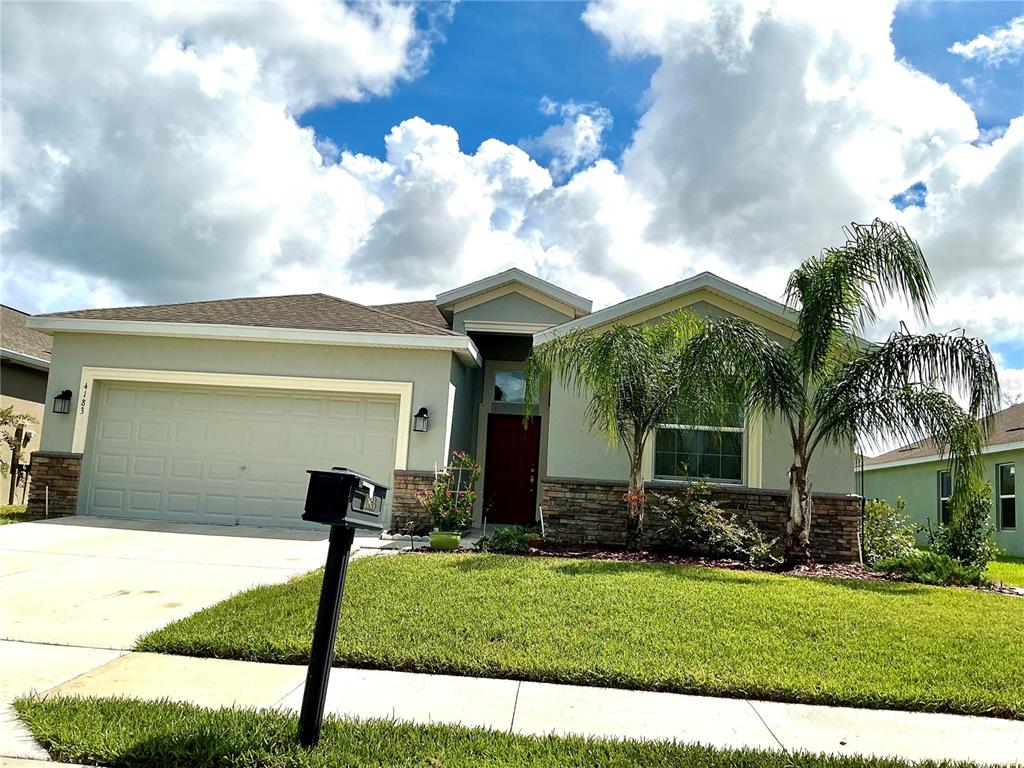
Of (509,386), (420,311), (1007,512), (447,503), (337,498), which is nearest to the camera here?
(337,498)

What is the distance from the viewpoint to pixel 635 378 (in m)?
9.96

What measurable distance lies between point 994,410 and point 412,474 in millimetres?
8436

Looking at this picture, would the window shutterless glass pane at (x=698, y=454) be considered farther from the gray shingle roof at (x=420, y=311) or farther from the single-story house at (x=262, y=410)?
the gray shingle roof at (x=420, y=311)

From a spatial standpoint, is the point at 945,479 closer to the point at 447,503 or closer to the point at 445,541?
the point at 447,503

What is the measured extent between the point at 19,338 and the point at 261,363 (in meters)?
6.88

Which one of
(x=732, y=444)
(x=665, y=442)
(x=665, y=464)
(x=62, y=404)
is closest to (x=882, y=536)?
(x=732, y=444)

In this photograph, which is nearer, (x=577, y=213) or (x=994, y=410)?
(x=994, y=410)

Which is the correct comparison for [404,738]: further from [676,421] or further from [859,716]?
[676,421]

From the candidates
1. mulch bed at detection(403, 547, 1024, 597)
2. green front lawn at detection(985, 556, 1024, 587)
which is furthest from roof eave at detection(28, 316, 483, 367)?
green front lawn at detection(985, 556, 1024, 587)

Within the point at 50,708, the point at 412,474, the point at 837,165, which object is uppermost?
the point at 837,165

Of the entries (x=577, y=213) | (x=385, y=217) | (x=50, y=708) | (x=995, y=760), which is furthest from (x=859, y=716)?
(x=385, y=217)

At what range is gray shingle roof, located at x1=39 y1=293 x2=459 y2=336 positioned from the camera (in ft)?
39.6

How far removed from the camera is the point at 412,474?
1158 centimetres

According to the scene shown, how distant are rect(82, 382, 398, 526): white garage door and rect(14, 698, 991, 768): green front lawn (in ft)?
27.5
